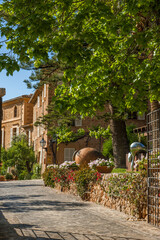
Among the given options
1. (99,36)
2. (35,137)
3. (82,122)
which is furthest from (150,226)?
(35,137)

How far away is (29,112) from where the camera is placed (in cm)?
4394

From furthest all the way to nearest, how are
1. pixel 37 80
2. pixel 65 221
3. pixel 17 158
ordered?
→ pixel 17 158 < pixel 37 80 < pixel 65 221

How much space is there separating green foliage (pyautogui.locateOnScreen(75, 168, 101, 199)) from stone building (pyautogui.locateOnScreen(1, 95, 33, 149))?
94.9ft

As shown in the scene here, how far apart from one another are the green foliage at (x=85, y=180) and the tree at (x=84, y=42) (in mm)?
2642

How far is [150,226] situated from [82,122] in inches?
901

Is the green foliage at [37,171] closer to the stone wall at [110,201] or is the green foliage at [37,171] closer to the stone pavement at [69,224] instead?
the stone wall at [110,201]

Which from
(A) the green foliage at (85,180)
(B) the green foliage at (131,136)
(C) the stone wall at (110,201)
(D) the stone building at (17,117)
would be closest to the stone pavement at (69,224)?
(C) the stone wall at (110,201)

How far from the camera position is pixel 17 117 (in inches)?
1764

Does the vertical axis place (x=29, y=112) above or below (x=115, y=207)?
above

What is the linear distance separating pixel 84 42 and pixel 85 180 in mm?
5176

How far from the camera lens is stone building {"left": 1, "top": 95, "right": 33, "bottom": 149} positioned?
143 feet

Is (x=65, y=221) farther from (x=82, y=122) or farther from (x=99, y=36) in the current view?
(x=82, y=122)

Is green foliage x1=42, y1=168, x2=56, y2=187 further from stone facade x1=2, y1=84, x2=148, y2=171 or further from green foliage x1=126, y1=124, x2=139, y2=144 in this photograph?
green foliage x1=126, y1=124, x2=139, y2=144

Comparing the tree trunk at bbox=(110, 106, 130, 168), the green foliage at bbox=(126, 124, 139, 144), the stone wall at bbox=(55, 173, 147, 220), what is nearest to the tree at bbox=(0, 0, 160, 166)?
the stone wall at bbox=(55, 173, 147, 220)
